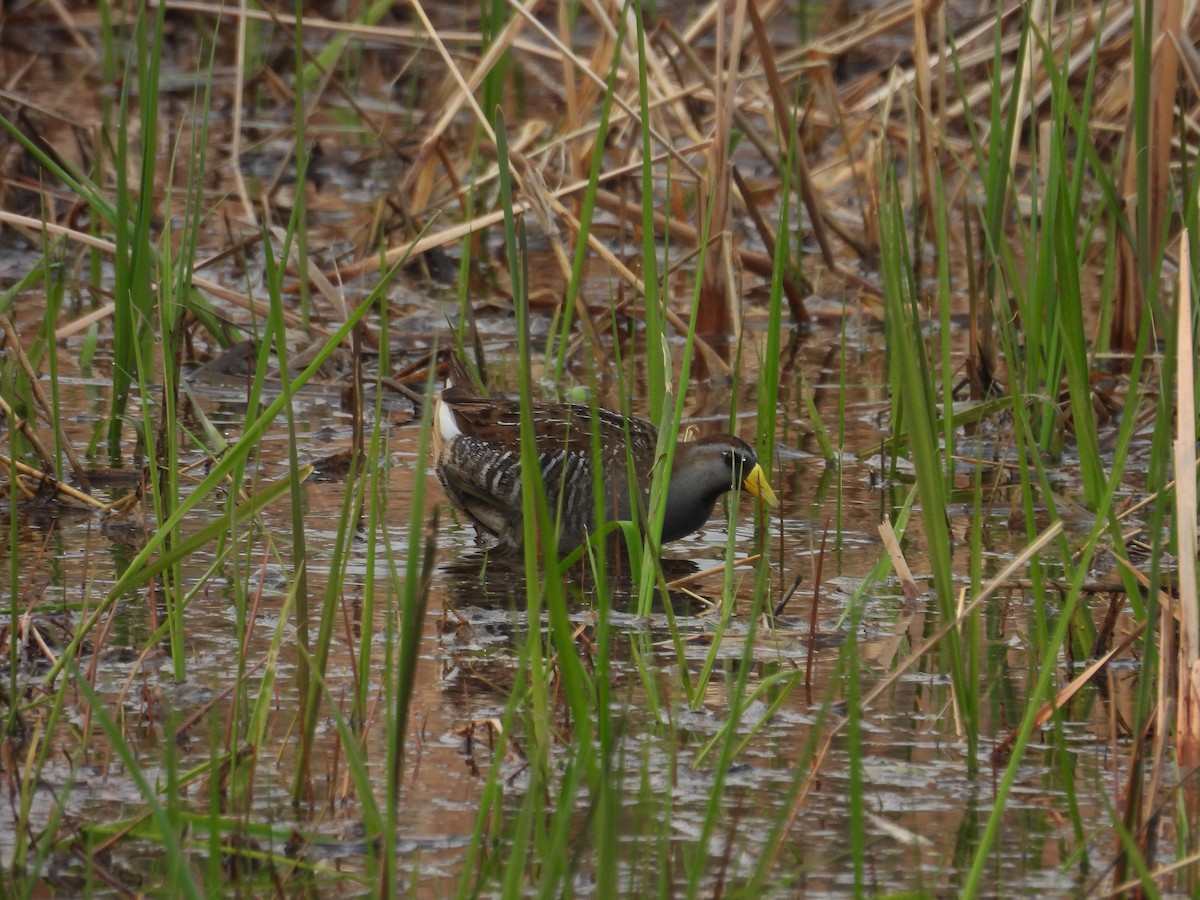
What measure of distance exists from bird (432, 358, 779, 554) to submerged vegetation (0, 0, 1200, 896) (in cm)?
11

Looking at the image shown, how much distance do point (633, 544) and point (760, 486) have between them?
86 centimetres

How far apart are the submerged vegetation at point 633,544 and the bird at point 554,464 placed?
0.11m

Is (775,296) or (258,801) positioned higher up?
(775,296)

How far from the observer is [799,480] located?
5312 mm

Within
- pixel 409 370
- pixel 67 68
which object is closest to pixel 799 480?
pixel 409 370

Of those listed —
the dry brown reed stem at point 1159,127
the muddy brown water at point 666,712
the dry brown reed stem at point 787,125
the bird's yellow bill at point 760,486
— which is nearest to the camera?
the muddy brown water at point 666,712

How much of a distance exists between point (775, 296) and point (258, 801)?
5.10ft

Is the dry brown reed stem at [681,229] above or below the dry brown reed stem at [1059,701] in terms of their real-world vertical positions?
above

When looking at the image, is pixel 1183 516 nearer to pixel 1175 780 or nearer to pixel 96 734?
pixel 1175 780

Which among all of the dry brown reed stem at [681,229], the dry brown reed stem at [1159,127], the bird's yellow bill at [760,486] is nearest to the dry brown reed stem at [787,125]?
the dry brown reed stem at [681,229]

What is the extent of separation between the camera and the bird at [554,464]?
15.8ft

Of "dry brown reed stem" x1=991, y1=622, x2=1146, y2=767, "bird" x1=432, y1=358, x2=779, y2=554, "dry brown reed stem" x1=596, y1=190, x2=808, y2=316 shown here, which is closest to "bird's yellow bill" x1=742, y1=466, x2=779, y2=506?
"bird" x1=432, y1=358, x2=779, y2=554

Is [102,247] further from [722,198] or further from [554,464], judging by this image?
[722,198]

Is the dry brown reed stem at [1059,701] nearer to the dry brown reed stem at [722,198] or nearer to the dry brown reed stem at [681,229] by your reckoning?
the dry brown reed stem at [722,198]
